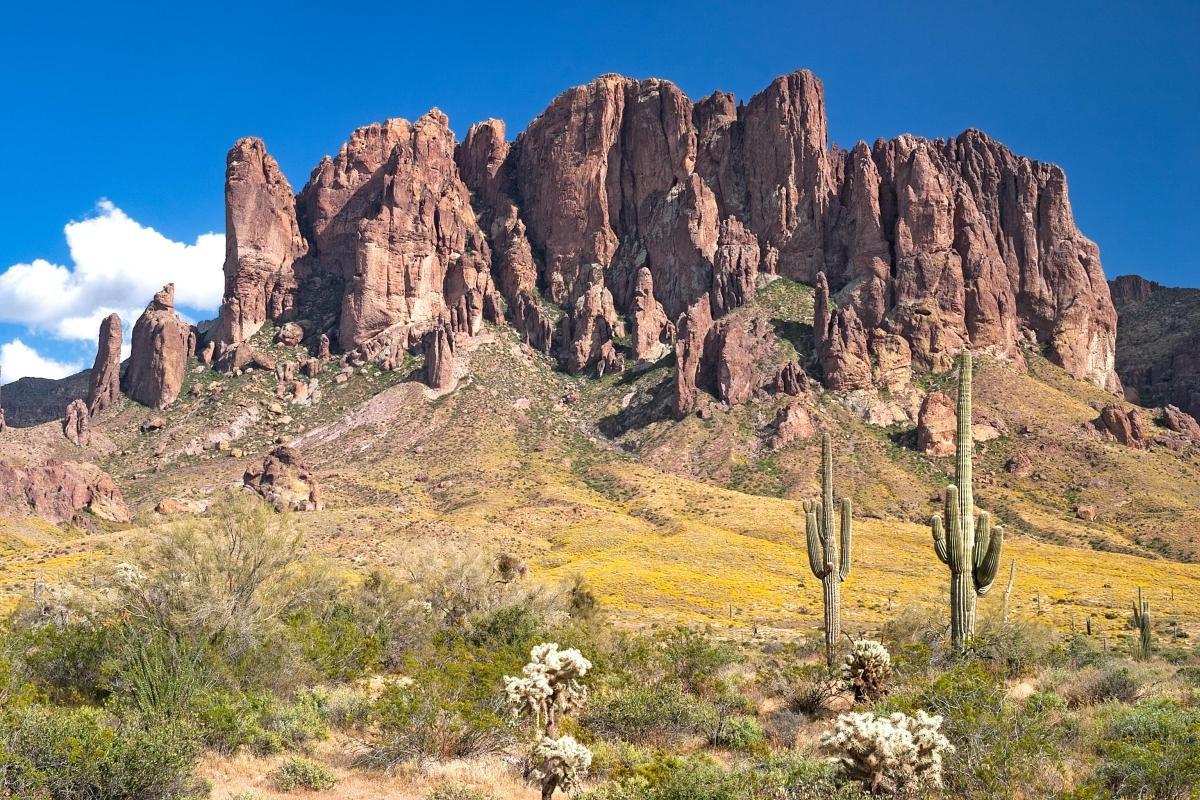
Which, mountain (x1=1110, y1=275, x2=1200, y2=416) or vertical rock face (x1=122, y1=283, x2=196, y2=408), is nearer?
vertical rock face (x1=122, y1=283, x2=196, y2=408)

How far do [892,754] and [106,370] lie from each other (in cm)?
13544

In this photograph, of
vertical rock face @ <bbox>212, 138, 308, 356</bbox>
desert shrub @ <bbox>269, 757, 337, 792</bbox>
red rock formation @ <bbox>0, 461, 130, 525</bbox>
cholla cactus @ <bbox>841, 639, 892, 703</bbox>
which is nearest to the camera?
desert shrub @ <bbox>269, 757, 337, 792</bbox>

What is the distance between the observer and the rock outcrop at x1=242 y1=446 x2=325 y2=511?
70.6 metres

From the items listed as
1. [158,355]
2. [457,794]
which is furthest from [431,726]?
[158,355]

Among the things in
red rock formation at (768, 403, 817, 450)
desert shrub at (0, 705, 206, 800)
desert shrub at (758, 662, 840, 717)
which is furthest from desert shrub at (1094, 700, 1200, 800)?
red rock formation at (768, 403, 817, 450)

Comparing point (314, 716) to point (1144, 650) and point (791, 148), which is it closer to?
point (1144, 650)

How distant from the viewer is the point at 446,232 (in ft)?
445

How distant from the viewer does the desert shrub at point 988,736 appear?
934cm

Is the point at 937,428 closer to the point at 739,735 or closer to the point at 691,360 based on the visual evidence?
the point at 691,360

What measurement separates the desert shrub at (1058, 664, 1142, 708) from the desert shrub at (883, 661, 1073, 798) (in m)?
5.23

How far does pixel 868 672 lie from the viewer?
15.3 m

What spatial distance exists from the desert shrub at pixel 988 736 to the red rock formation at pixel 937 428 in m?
82.1

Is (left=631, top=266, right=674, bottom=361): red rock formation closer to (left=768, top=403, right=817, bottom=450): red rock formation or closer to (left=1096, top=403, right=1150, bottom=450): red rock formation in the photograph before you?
(left=768, top=403, right=817, bottom=450): red rock formation

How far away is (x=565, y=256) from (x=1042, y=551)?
95.3 meters
